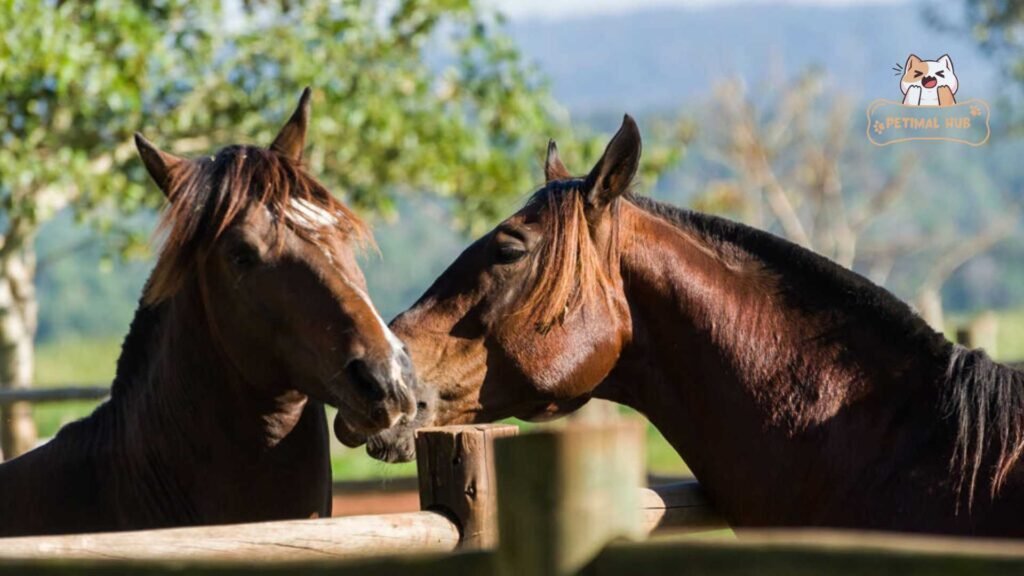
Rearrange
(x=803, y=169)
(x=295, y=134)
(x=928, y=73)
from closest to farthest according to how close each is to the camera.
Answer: (x=295, y=134) < (x=928, y=73) < (x=803, y=169)

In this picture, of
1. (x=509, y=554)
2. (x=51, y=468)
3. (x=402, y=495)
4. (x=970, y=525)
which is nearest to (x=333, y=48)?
(x=402, y=495)

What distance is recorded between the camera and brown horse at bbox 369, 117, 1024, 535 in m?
3.51

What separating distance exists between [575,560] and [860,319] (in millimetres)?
1996

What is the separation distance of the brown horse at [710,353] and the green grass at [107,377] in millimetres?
8083

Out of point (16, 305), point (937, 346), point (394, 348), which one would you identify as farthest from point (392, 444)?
point (16, 305)

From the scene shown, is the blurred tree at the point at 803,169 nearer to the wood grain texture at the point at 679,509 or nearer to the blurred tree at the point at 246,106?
the blurred tree at the point at 246,106

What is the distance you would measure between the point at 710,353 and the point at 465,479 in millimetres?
824

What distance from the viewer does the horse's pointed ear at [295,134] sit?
406 centimetres

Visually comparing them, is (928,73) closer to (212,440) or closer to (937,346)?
(937,346)

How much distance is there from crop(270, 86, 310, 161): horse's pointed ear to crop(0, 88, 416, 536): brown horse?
0.61ft

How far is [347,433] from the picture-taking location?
3.63 meters

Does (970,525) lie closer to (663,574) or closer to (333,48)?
(663,574)

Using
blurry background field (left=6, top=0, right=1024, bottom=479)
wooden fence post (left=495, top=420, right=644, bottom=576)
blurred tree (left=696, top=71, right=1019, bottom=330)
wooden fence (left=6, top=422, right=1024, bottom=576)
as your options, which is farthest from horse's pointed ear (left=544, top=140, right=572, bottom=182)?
blurred tree (left=696, top=71, right=1019, bottom=330)

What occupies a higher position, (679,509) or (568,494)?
(568,494)
